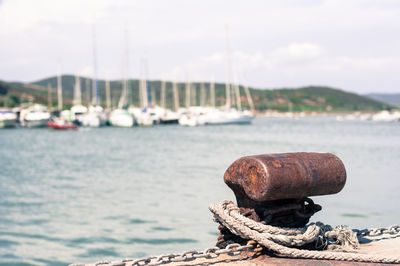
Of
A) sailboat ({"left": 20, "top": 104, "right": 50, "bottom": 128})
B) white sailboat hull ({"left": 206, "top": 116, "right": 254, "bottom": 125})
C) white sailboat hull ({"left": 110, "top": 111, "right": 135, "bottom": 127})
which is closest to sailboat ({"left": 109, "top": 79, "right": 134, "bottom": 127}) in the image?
white sailboat hull ({"left": 110, "top": 111, "right": 135, "bottom": 127})

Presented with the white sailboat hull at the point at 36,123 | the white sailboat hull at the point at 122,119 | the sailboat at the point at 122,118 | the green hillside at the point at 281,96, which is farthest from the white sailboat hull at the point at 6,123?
the green hillside at the point at 281,96

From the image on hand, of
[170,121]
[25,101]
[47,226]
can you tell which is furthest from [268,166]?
[25,101]

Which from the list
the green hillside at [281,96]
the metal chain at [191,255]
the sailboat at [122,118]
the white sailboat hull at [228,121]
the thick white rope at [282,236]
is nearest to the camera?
the metal chain at [191,255]

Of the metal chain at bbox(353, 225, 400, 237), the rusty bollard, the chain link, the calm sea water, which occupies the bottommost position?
the calm sea water

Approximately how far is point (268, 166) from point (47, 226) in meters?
8.31

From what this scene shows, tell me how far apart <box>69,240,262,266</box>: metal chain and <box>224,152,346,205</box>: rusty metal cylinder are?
0.36m

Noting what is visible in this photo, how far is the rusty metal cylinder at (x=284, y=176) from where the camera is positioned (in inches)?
129

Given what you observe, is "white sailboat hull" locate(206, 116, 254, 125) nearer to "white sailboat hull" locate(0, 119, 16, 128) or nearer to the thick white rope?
"white sailboat hull" locate(0, 119, 16, 128)

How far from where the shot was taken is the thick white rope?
10.5ft

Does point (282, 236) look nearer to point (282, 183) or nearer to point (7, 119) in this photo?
point (282, 183)

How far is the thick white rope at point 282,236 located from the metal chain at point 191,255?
95 mm

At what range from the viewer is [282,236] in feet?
10.8

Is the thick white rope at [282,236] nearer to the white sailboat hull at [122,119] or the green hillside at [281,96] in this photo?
the white sailboat hull at [122,119]

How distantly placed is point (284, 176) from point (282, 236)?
1.43ft
